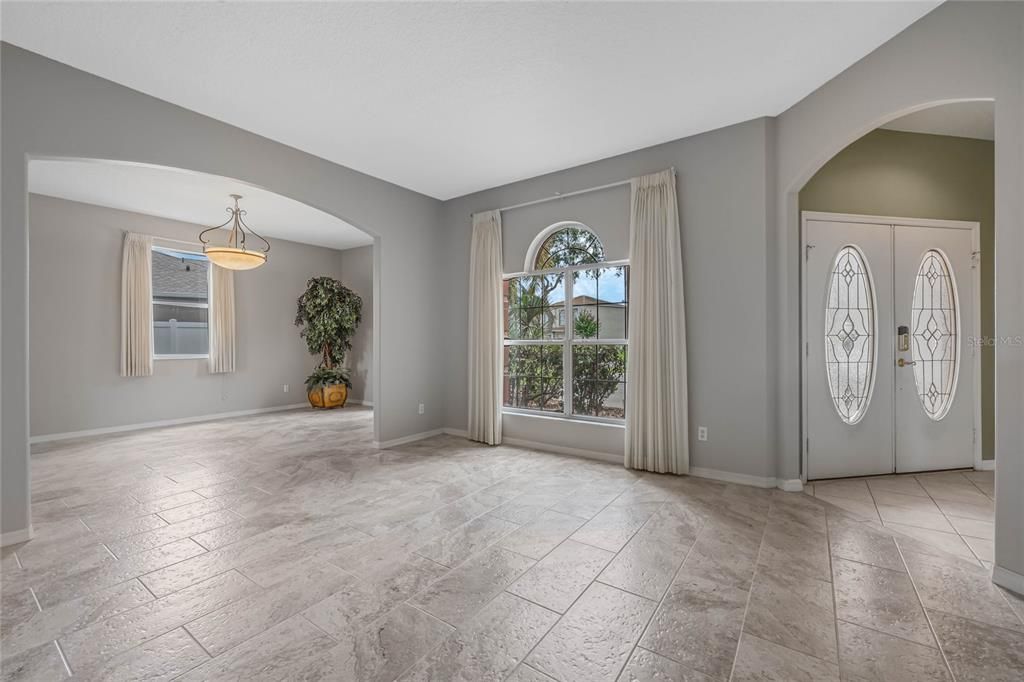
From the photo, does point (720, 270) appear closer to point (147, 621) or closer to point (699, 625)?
point (699, 625)

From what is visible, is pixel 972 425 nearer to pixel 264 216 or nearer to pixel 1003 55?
pixel 1003 55

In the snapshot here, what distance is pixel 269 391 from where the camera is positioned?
7.12 m

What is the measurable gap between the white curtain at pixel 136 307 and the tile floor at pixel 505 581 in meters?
2.48

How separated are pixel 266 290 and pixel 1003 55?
27.2ft

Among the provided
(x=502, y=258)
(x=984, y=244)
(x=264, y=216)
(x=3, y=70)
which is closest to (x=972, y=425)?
(x=984, y=244)

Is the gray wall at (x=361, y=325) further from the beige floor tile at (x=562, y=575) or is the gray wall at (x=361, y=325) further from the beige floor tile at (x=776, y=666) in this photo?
the beige floor tile at (x=776, y=666)

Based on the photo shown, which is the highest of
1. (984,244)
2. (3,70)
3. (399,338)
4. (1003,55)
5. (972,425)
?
(3,70)

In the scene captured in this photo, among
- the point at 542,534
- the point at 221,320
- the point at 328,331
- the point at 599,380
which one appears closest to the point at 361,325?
the point at 328,331

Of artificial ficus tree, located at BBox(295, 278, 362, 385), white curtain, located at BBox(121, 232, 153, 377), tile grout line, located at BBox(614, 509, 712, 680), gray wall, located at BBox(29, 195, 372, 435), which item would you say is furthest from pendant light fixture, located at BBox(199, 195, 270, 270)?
tile grout line, located at BBox(614, 509, 712, 680)

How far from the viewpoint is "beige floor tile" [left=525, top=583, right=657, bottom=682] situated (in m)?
1.48

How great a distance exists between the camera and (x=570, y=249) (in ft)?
14.8

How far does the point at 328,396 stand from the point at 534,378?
14.1ft

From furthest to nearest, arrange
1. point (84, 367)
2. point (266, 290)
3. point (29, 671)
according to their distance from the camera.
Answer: point (266, 290) → point (84, 367) → point (29, 671)

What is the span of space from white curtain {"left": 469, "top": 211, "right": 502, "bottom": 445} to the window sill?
0.16 metres
